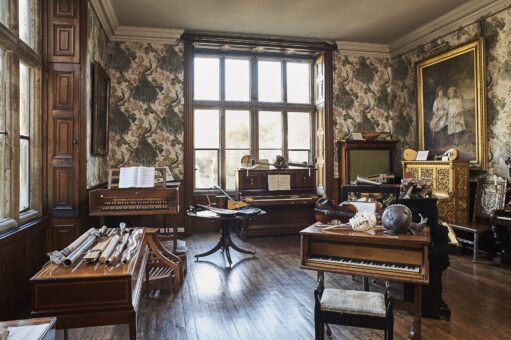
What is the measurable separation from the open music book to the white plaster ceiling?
276 cm

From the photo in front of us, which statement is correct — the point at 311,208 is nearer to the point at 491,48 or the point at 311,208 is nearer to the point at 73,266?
the point at 491,48

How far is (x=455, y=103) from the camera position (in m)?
6.37

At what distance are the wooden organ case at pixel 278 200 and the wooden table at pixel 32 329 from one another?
490 cm

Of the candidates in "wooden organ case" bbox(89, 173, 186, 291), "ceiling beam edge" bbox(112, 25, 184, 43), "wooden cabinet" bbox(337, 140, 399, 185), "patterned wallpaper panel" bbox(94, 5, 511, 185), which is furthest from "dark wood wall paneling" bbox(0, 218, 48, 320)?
"wooden cabinet" bbox(337, 140, 399, 185)

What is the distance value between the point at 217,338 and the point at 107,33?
5.46 m

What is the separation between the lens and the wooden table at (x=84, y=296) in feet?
6.88

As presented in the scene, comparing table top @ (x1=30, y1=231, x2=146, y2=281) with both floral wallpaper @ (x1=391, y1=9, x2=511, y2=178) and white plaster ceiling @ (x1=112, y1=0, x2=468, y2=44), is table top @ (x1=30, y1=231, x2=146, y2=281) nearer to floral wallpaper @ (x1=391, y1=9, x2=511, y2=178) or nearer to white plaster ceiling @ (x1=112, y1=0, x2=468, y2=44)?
white plaster ceiling @ (x1=112, y1=0, x2=468, y2=44)

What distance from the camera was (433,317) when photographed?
327 cm

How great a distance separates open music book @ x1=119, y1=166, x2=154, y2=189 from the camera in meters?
4.65

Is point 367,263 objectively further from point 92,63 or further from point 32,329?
point 92,63

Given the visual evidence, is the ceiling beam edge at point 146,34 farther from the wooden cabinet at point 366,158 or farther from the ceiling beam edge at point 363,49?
the wooden cabinet at point 366,158

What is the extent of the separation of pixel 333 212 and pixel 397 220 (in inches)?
21.6

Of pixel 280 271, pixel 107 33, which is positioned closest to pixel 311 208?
pixel 280 271

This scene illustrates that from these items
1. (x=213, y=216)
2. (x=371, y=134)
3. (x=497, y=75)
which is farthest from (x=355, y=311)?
(x=371, y=134)
